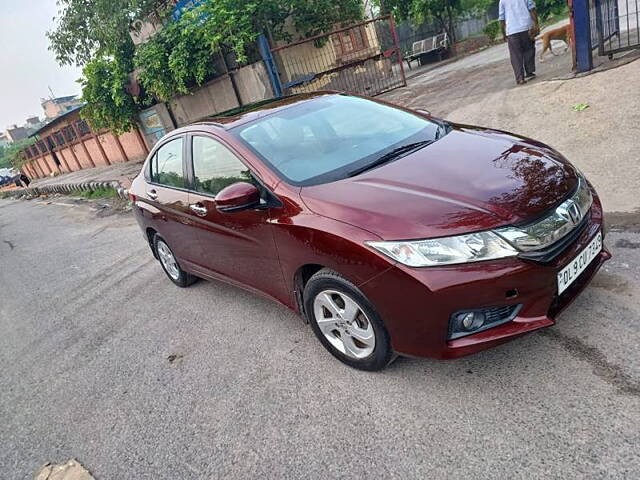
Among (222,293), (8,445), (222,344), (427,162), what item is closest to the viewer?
(427,162)

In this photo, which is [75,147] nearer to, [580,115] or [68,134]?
[68,134]

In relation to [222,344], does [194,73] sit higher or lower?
higher

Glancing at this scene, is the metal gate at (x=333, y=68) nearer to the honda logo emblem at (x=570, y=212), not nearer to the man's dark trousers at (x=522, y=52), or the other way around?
the man's dark trousers at (x=522, y=52)

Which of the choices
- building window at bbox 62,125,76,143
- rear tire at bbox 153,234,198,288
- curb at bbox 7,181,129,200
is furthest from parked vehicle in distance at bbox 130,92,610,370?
building window at bbox 62,125,76,143

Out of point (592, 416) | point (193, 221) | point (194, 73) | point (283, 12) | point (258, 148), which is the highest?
point (283, 12)

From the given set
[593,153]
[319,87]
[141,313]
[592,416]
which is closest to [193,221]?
[141,313]

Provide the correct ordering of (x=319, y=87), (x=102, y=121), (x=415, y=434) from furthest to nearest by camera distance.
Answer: (x=102, y=121) < (x=319, y=87) < (x=415, y=434)

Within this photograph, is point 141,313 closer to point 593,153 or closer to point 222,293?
point 222,293

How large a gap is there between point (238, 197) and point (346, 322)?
1.00 metres

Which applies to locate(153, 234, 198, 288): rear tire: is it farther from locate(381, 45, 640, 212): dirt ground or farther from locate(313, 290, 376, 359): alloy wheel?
locate(381, 45, 640, 212): dirt ground

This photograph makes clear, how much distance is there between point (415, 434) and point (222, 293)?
2735 millimetres

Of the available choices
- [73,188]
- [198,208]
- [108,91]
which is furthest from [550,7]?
[198,208]

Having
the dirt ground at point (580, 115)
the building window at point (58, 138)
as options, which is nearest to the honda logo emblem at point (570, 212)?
the dirt ground at point (580, 115)

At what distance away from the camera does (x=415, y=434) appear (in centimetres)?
232
